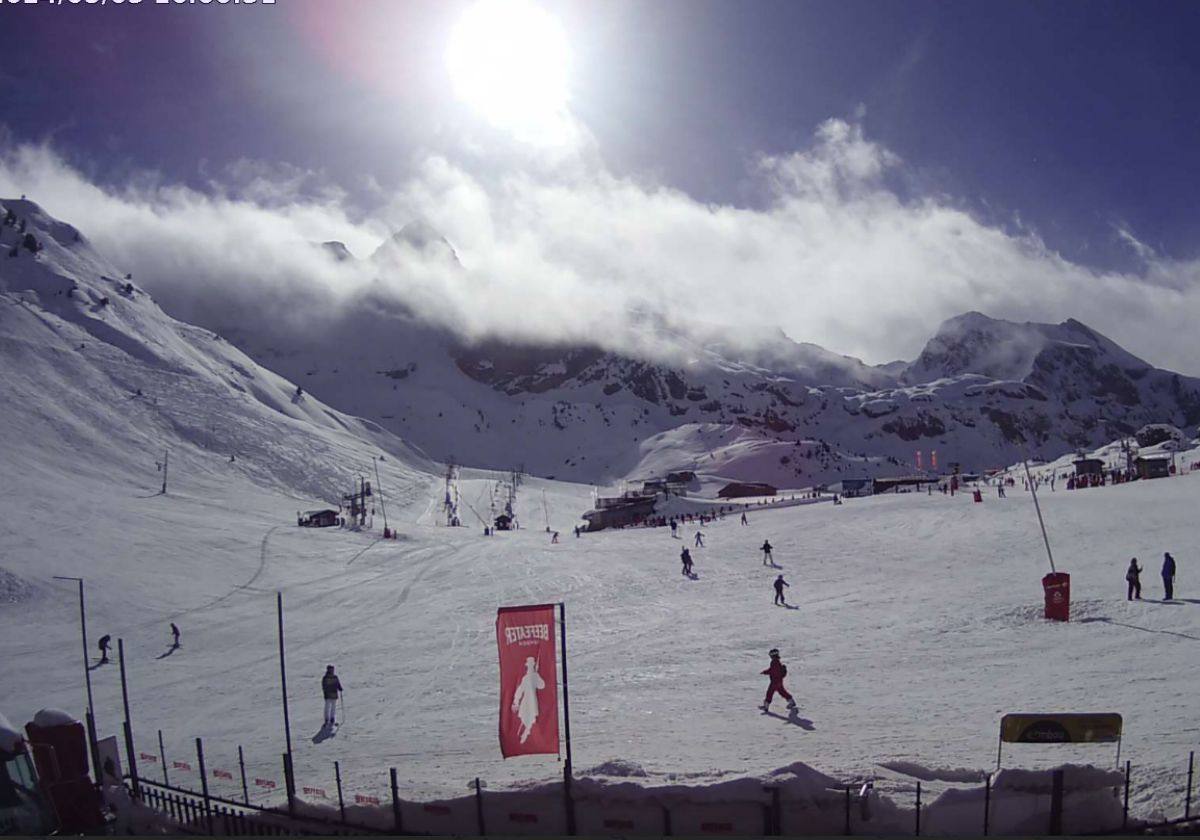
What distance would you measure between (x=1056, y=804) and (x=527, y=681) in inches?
233

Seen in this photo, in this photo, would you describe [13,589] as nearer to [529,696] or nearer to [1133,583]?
[529,696]

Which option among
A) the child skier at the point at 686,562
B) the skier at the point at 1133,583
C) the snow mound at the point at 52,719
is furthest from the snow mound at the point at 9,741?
the child skier at the point at 686,562

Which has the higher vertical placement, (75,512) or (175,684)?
(75,512)

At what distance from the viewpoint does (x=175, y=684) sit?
23.1m

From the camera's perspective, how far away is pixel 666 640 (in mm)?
23031

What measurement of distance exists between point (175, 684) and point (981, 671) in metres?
18.8

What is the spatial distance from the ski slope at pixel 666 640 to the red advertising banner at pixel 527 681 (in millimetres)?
1982

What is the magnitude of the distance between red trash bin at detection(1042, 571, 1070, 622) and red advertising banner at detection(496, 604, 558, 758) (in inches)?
564

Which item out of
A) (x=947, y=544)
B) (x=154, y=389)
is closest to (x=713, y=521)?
(x=947, y=544)

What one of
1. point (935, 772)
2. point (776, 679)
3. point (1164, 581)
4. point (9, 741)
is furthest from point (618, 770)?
point (1164, 581)

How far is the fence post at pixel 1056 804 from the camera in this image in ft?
30.3

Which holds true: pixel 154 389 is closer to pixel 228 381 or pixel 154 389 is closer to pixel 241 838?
pixel 228 381

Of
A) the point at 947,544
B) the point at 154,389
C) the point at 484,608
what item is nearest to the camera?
the point at 484,608

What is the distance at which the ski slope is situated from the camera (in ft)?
47.2
